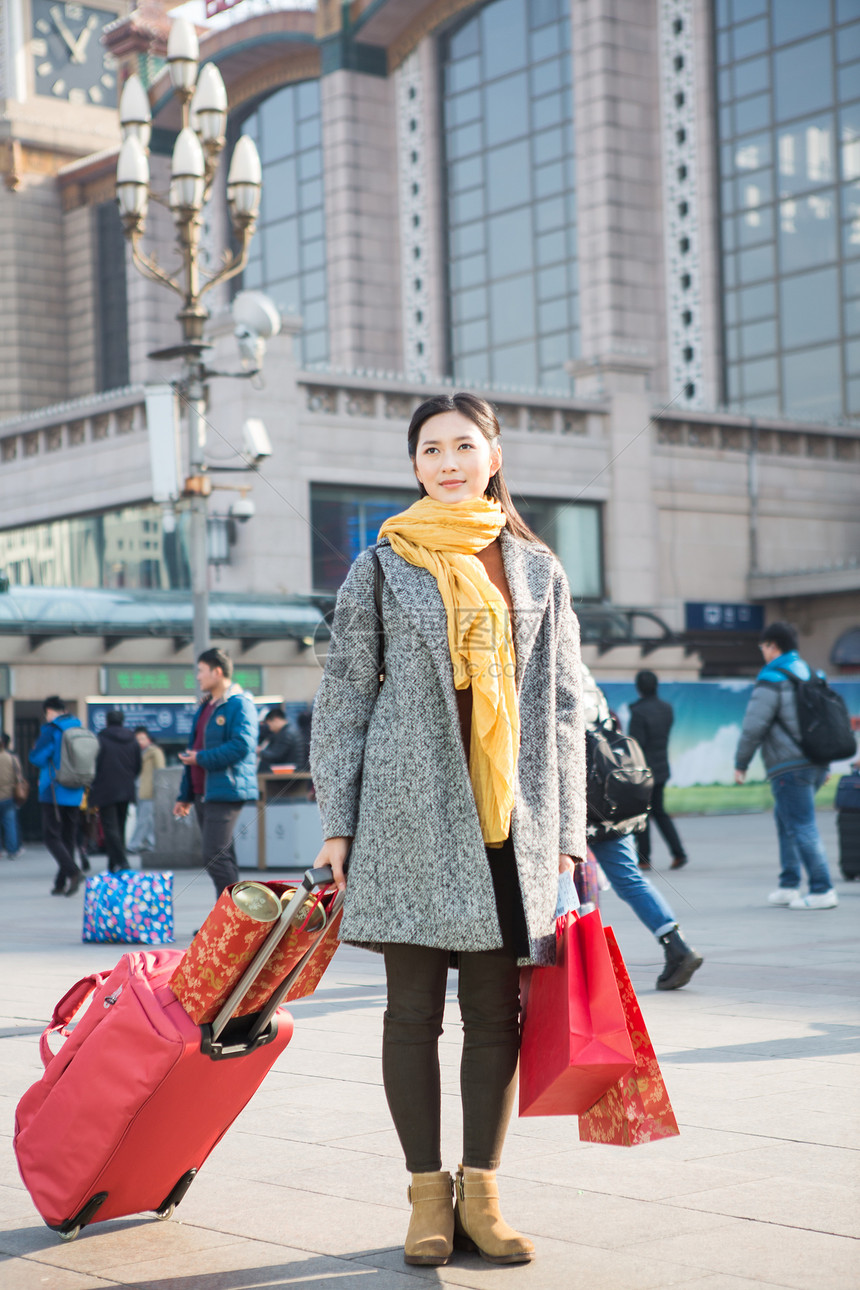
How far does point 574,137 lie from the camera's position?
3662 centimetres

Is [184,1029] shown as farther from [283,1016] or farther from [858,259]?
[858,259]

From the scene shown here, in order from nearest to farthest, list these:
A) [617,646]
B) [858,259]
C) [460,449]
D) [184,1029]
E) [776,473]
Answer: [184,1029] < [460,449] < [617,646] < [776,473] < [858,259]

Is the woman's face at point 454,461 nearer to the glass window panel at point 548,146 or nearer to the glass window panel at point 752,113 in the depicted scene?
the glass window panel at point 752,113

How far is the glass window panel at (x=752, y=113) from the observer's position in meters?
35.8

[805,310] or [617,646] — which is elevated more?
[805,310]

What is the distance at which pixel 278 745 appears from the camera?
54.0ft

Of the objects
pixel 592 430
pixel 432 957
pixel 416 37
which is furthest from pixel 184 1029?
pixel 416 37

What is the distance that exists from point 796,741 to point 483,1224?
7.36 meters

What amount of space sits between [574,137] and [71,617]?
2107 centimetres

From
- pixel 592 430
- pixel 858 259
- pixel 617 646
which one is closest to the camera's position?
pixel 617 646

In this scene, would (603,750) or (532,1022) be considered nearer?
(532,1022)

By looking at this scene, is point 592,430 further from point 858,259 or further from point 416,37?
point 416,37

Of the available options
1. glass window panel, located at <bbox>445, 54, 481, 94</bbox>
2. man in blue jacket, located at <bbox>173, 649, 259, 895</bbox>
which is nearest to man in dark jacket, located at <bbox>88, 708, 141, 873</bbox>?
man in blue jacket, located at <bbox>173, 649, 259, 895</bbox>

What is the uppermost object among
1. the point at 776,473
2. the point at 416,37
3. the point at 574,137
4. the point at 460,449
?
the point at 416,37
